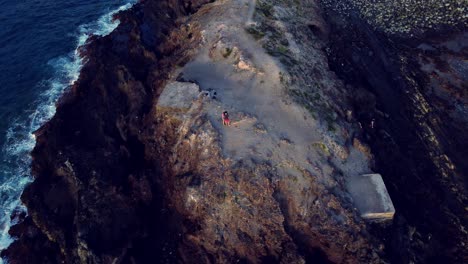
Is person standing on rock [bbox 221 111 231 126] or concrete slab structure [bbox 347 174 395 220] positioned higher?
person standing on rock [bbox 221 111 231 126]

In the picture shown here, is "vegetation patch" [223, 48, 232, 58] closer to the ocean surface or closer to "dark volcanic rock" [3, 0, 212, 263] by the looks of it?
"dark volcanic rock" [3, 0, 212, 263]

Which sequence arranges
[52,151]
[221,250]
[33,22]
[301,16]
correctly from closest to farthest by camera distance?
[221,250] < [52,151] < [301,16] < [33,22]

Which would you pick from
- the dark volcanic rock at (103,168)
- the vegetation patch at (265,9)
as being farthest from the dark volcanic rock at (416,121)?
the dark volcanic rock at (103,168)

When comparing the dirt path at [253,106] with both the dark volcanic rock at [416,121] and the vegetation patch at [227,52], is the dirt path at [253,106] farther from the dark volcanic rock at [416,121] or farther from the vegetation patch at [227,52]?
the dark volcanic rock at [416,121]

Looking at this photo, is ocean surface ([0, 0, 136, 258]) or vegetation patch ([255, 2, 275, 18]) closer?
ocean surface ([0, 0, 136, 258])

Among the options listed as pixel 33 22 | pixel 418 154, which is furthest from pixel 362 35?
pixel 33 22

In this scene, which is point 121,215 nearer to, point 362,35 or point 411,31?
point 362,35

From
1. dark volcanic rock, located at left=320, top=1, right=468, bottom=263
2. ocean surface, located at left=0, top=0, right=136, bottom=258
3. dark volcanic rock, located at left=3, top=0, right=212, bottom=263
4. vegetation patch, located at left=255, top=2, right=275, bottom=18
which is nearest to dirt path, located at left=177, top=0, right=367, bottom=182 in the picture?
vegetation patch, located at left=255, top=2, right=275, bottom=18
